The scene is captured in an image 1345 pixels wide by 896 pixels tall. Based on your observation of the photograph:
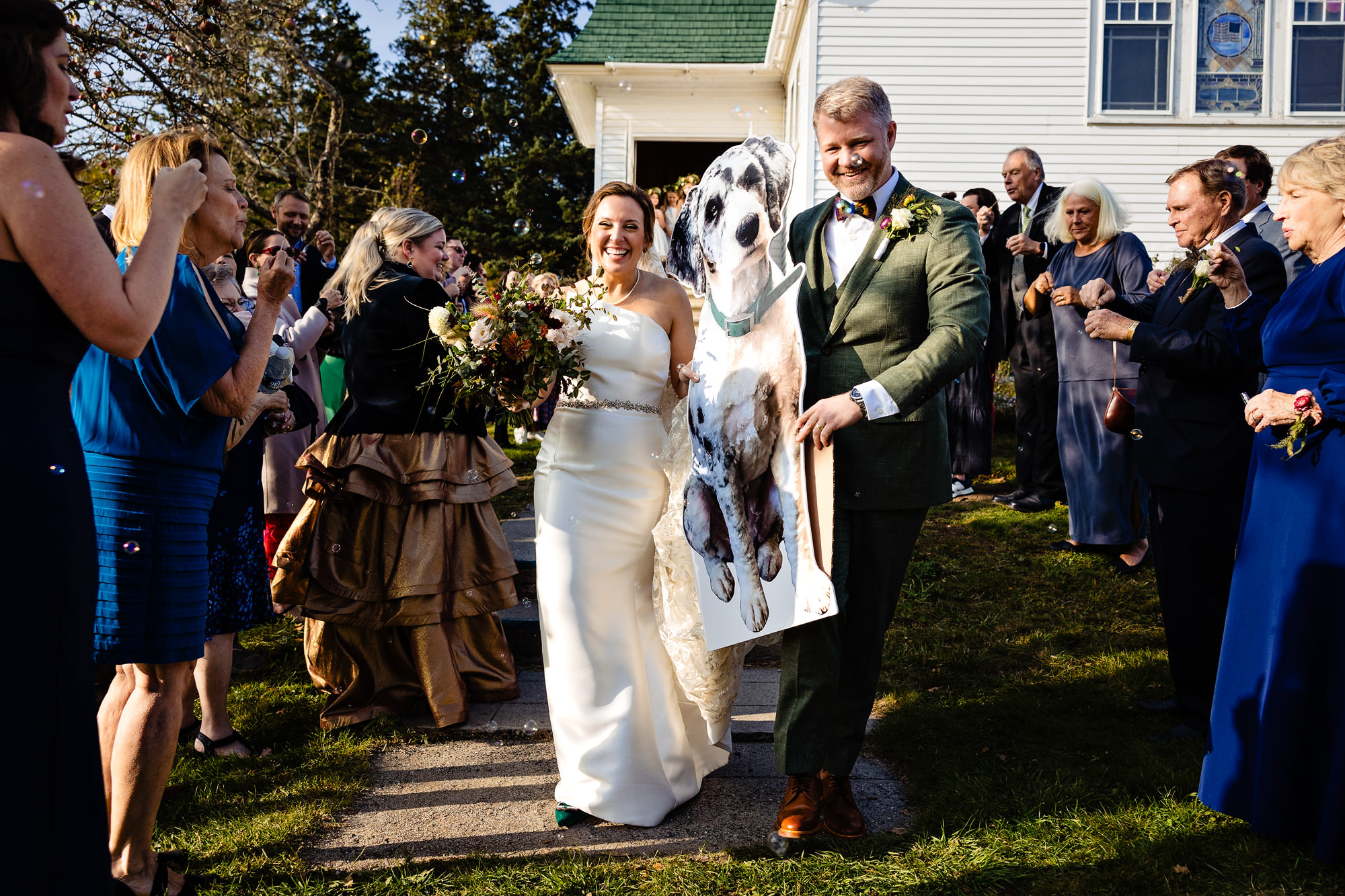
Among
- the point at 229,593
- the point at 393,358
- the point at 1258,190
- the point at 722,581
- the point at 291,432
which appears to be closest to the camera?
the point at 722,581

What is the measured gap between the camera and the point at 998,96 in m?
13.4

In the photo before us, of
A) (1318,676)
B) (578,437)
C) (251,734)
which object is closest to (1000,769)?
(1318,676)

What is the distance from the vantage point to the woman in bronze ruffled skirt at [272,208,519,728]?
14.6 ft

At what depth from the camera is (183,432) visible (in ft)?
9.35

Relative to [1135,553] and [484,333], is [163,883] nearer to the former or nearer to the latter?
[484,333]

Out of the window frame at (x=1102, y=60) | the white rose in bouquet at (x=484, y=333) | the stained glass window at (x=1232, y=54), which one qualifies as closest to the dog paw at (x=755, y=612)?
the white rose in bouquet at (x=484, y=333)

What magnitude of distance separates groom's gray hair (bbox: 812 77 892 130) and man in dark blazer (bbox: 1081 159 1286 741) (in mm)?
1708

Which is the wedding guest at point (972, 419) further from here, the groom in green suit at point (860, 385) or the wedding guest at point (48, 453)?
the wedding guest at point (48, 453)

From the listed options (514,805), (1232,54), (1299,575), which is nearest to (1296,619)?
(1299,575)

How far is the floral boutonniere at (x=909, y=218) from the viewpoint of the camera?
→ 309cm

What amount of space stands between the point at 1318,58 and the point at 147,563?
16.1m

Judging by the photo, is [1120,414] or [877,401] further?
[1120,414]

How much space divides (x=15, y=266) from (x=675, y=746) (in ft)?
8.71

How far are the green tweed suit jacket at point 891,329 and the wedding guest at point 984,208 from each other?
519cm
